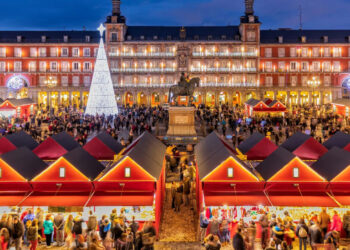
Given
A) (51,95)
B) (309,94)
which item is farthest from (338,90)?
(51,95)

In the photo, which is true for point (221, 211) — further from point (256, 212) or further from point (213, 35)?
point (213, 35)

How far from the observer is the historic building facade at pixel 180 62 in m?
69.9

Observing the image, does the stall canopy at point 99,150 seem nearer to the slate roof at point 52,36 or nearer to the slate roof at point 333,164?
the slate roof at point 333,164

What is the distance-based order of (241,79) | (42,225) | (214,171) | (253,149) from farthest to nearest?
(241,79), (253,149), (214,171), (42,225)

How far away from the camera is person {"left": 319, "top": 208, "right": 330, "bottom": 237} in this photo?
36.6ft

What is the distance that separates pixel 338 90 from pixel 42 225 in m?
68.1

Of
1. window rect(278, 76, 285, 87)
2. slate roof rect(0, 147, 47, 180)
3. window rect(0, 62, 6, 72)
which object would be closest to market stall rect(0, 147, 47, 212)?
slate roof rect(0, 147, 47, 180)

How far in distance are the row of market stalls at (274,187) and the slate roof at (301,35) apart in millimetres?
61412

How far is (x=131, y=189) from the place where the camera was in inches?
508

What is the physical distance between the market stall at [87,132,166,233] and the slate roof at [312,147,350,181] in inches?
223

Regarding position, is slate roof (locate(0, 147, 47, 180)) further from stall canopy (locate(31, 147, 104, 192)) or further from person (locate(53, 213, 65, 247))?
person (locate(53, 213, 65, 247))

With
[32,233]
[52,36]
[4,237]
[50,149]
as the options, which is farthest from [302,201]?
[52,36]

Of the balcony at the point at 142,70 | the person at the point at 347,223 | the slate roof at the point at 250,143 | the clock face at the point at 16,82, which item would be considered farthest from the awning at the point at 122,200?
the balcony at the point at 142,70

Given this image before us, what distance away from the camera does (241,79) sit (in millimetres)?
70375
